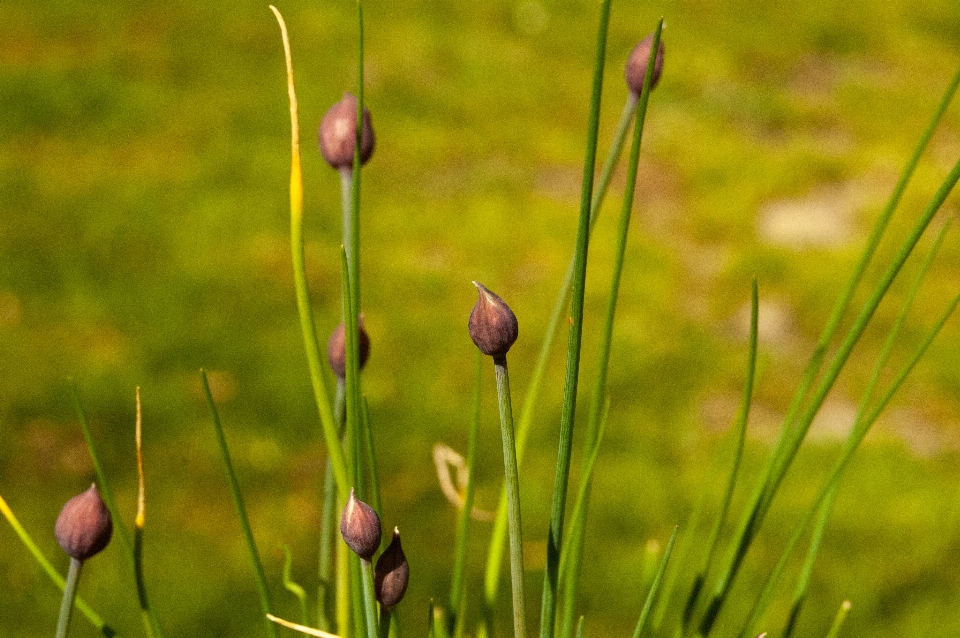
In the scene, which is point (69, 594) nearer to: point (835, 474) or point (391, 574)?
point (391, 574)

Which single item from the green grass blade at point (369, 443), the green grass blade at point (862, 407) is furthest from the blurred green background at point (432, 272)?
the green grass blade at point (369, 443)

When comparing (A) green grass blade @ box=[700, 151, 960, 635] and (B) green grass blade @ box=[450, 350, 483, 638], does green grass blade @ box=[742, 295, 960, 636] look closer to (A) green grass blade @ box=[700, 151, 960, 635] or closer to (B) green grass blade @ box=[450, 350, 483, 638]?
(A) green grass blade @ box=[700, 151, 960, 635]

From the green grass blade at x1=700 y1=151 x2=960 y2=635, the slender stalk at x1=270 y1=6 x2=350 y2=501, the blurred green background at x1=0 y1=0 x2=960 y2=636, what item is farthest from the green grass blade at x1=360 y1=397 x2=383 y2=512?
the blurred green background at x1=0 y1=0 x2=960 y2=636

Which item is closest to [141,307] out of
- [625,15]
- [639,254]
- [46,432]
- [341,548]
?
[46,432]

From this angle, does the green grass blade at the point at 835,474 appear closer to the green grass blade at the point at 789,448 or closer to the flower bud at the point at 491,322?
the green grass blade at the point at 789,448

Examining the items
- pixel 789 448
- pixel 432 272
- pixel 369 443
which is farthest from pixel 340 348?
pixel 432 272
